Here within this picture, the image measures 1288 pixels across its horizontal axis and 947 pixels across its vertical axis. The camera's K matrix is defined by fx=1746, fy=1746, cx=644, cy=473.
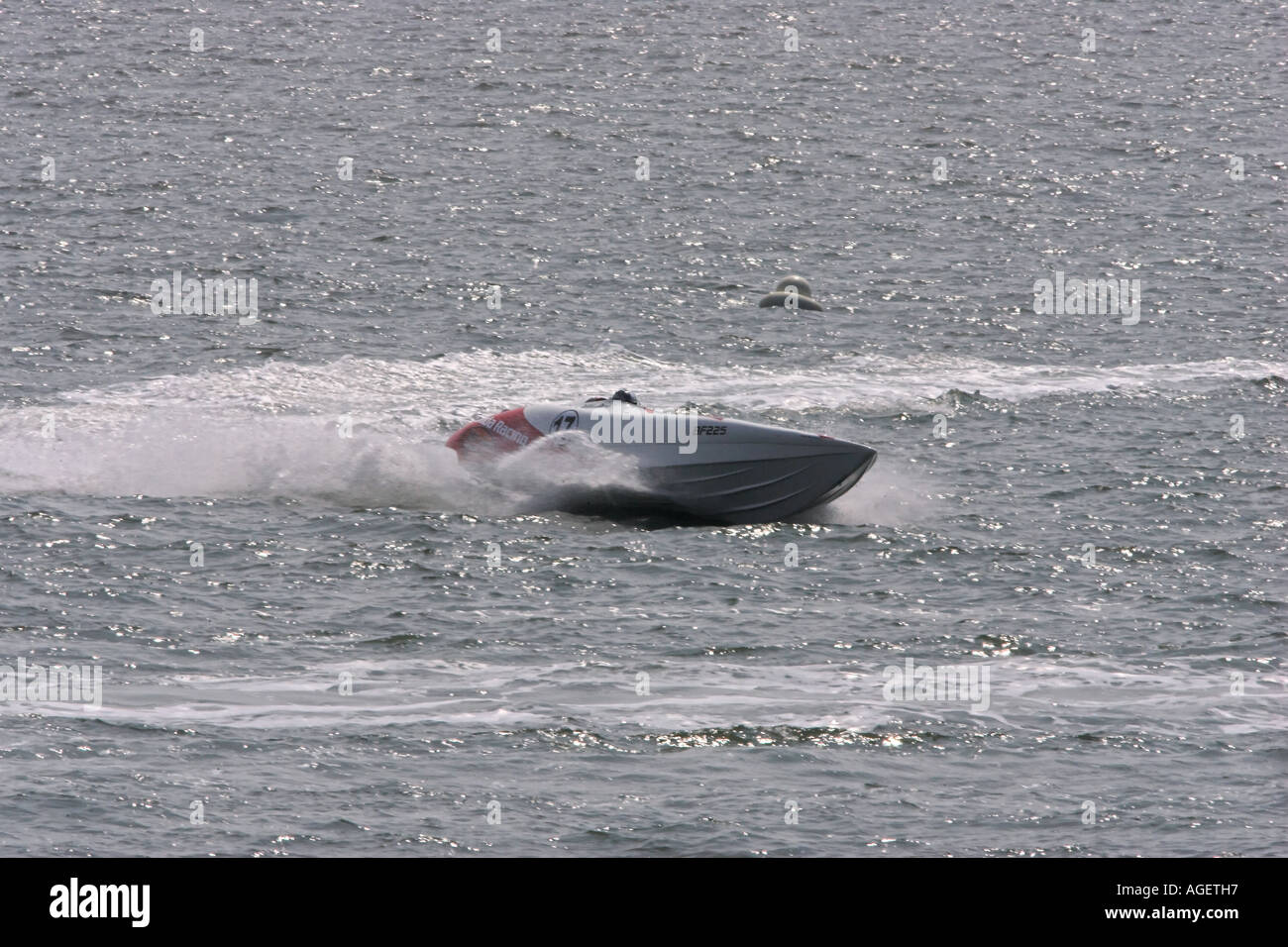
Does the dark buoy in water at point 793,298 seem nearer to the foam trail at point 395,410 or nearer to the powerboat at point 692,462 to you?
the foam trail at point 395,410

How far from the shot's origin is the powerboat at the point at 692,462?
2428 cm

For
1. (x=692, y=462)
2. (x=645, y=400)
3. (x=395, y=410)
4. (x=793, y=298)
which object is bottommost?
(x=692, y=462)

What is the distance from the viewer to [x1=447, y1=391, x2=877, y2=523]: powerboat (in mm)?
24281

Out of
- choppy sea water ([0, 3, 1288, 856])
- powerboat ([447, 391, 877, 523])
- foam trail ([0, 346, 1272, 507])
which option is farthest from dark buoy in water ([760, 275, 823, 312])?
powerboat ([447, 391, 877, 523])

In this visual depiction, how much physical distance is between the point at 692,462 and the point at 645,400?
759cm

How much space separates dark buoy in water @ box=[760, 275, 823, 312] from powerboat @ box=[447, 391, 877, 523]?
14.2 m

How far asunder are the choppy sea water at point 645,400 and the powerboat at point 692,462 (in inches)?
19.7

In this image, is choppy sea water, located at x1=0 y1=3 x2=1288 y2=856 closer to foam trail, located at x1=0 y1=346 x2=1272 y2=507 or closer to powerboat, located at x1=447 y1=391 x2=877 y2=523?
foam trail, located at x1=0 y1=346 x2=1272 y2=507

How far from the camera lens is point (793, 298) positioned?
38.7 metres

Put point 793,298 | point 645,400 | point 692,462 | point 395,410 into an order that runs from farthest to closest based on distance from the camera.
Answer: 1. point 793,298
2. point 645,400
3. point 395,410
4. point 692,462

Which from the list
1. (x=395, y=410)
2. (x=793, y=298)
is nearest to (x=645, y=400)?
(x=395, y=410)

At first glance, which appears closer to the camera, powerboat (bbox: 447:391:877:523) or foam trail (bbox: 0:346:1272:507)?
powerboat (bbox: 447:391:877:523)

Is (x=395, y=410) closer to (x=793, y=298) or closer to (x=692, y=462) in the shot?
(x=692, y=462)

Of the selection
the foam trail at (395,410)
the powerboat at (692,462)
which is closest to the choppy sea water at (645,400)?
the foam trail at (395,410)
